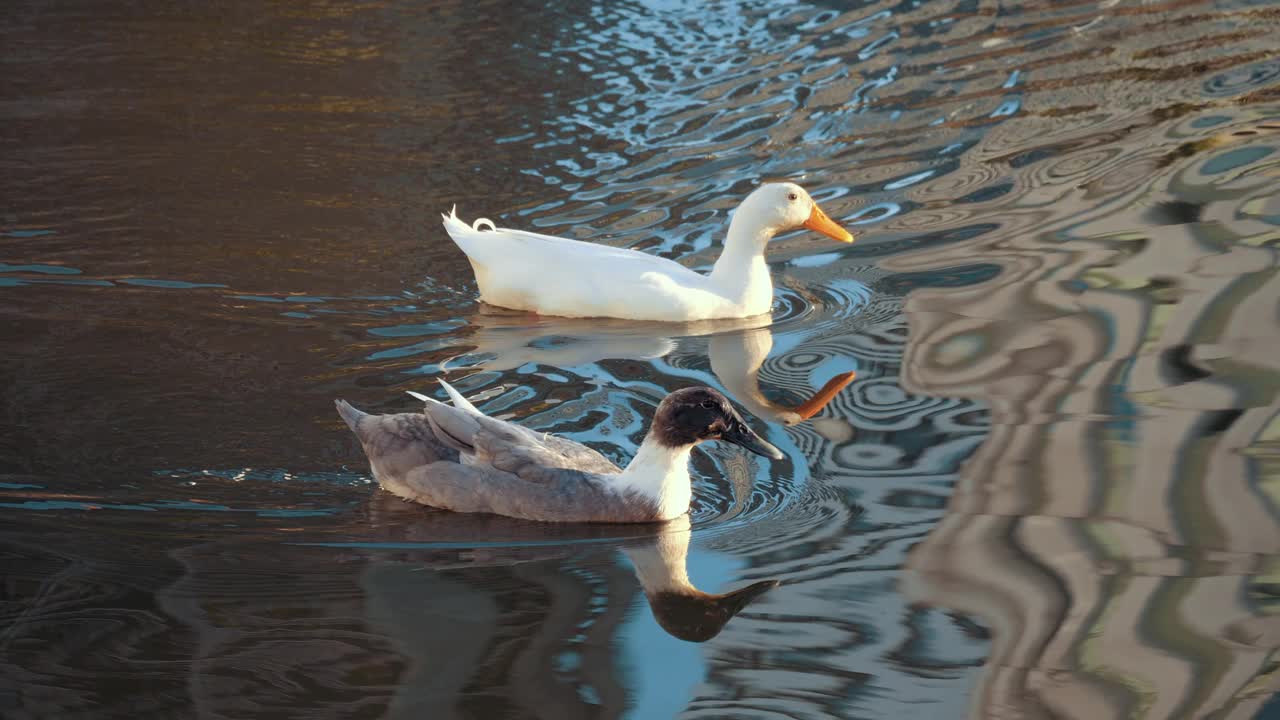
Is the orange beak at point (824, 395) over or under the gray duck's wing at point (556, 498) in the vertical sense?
under

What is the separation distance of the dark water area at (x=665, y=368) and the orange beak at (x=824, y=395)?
0.27 ft

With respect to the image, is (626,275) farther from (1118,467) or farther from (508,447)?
(1118,467)

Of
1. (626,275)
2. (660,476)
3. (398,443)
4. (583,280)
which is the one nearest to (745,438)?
(660,476)

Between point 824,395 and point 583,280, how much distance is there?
1.65m

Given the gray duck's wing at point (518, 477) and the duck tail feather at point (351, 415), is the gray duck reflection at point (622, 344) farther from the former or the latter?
the gray duck's wing at point (518, 477)

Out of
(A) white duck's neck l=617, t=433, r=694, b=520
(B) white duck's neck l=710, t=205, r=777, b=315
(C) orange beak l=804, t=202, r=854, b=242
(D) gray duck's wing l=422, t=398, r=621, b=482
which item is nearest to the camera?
(A) white duck's neck l=617, t=433, r=694, b=520

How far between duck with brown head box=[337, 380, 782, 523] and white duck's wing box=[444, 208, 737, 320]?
2163 millimetres

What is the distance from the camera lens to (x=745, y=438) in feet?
17.7

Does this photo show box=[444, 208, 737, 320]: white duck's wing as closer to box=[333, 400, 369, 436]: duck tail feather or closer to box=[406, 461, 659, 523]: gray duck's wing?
box=[333, 400, 369, 436]: duck tail feather

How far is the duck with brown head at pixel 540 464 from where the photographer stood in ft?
17.3

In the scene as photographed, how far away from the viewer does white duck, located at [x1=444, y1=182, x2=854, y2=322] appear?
773cm

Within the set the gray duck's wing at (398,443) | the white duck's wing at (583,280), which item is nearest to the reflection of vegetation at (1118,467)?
the white duck's wing at (583,280)

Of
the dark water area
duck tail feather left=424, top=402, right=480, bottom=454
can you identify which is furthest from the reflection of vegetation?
duck tail feather left=424, top=402, right=480, bottom=454

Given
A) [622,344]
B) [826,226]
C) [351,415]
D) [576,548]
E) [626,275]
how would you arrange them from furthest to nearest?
[826,226]
[626,275]
[622,344]
[351,415]
[576,548]
